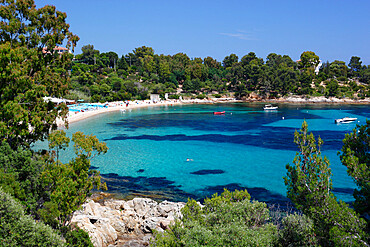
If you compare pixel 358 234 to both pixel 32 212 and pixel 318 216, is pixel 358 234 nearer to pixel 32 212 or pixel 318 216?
pixel 318 216

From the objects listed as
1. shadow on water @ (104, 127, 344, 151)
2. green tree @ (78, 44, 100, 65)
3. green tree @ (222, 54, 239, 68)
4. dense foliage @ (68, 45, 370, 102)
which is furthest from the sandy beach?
green tree @ (222, 54, 239, 68)

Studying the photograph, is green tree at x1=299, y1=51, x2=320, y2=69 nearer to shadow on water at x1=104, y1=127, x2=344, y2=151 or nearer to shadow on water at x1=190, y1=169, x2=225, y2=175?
shadow on water at x1=104, y1=127, x2=344, y2=151

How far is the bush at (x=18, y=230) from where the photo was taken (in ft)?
31.6

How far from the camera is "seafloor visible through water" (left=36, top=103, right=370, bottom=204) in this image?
24875 mm

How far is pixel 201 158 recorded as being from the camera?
34.8 meters

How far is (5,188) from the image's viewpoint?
1213 centimetres

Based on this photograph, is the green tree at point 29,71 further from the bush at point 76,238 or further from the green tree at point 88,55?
the green tree at point 88,55

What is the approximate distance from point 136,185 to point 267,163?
15180 mm

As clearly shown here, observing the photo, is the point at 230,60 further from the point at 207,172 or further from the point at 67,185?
the point at 67,185

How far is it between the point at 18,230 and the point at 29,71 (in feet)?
35.0

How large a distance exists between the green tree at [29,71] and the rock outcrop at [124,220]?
5391 millimetres

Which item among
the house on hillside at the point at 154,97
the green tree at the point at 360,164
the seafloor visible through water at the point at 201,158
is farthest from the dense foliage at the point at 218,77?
the green tree at the point at 360,164

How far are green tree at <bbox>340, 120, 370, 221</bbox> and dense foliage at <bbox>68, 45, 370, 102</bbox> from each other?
304 feet

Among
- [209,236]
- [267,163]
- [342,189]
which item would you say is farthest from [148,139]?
[209,236]
